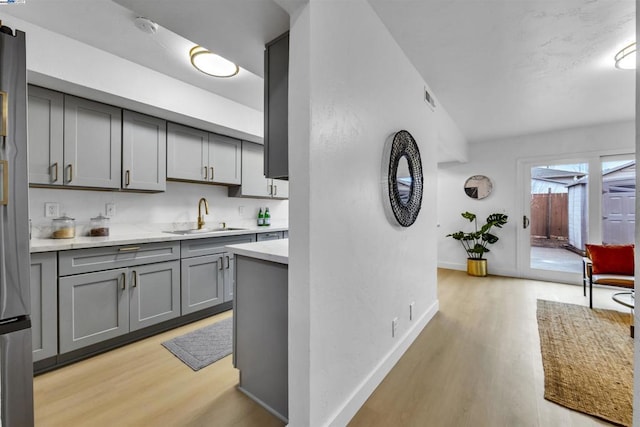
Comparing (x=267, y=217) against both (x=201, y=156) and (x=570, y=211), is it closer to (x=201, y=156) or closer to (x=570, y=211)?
(x=201, y=156)

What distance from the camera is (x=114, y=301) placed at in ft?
7.16

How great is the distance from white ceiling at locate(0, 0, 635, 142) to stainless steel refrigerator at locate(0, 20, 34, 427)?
58 cm

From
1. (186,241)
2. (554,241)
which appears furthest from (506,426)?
(554,241)

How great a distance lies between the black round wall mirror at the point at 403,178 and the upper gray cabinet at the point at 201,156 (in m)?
2.17

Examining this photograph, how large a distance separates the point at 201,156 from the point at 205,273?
51.9 inches

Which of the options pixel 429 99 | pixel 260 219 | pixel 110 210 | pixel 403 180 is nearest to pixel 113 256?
pixel 110 210

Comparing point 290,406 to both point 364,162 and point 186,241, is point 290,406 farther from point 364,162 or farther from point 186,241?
point 186,241

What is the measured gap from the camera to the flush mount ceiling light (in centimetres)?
210

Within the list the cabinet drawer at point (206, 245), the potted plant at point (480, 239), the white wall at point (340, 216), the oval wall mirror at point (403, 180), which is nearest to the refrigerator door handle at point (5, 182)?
the white wall at point (340, 216)

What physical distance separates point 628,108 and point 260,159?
15.6ft

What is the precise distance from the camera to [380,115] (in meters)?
1.83

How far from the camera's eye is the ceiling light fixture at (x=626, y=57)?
2.08 meters

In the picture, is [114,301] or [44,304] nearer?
[44,304]

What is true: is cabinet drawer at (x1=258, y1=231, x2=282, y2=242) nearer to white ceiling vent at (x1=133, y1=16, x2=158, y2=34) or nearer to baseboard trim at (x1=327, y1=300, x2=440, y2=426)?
baseboard trim at (x1=327, y1=300, x2=440, y2=426)
